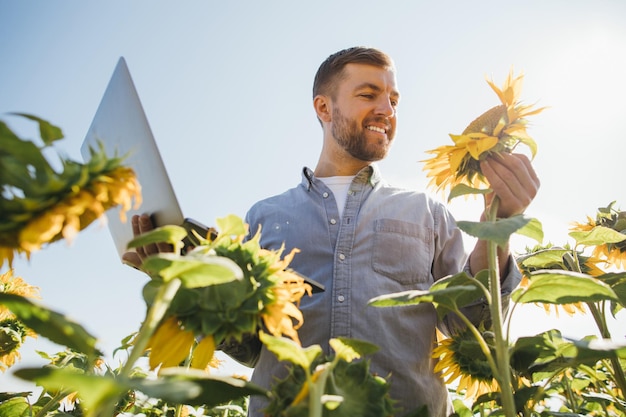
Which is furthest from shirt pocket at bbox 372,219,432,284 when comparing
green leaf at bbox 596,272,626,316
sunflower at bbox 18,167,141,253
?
sunflower at bbox 18,167,141,253

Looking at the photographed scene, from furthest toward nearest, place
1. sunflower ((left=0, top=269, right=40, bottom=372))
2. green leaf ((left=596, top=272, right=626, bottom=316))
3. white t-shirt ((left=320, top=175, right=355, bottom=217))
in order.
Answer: sunflower ((left=0, top=269, right=40, bottom=372)) < white t-shirt ((left=320, top=175, right=355, bottom=217)) < green leaf ((left=596, top=272, right=626, bottom=316))

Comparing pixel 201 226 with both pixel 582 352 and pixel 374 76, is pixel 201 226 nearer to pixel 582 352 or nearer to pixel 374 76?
pixel 582 352

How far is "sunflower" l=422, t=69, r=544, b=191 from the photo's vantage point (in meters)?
1.27

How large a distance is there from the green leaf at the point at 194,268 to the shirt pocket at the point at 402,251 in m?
1.21

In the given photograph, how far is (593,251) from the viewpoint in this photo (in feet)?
9.22

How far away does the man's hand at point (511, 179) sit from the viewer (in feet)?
4.20

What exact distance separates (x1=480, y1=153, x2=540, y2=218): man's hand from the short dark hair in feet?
4.62

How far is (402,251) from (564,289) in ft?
2.92

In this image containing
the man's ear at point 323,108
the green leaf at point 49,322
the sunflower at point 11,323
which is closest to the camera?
the green leaf at point 49,322

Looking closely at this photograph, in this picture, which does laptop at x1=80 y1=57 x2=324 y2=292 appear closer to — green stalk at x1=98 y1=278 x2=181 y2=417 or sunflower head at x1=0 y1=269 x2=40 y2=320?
green stalk at x1=98 y1=278 x2=181 y2=417

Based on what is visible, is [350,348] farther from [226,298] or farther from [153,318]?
[153,318]

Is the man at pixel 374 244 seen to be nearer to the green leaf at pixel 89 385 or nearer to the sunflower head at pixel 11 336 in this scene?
the green leaf at pixel 89 385

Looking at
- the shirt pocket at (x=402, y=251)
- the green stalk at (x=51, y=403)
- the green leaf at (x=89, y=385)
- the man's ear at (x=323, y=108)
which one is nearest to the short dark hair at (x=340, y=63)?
the man's ear at (x=323, y=108)

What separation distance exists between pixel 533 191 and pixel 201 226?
0.82m
